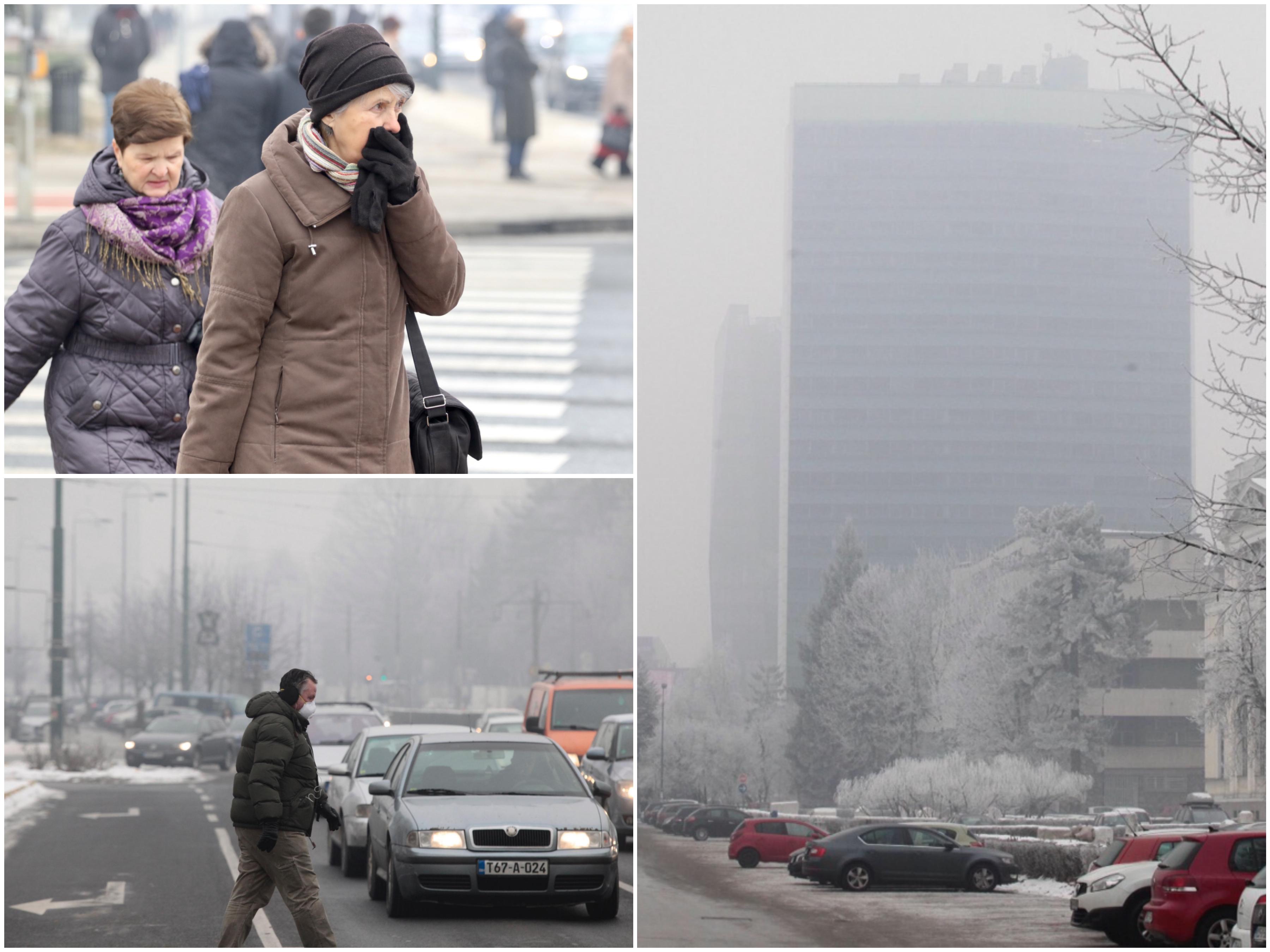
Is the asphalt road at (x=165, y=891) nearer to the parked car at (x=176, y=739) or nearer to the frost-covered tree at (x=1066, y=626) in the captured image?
the parked car at (x=176, y=739)

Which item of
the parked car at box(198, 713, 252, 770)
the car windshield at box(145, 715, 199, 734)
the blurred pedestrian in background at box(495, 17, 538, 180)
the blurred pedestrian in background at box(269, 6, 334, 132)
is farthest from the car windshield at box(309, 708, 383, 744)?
the blurred pedestrian in background at box(495, 17, 538, 180)

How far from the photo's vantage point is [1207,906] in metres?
7.53

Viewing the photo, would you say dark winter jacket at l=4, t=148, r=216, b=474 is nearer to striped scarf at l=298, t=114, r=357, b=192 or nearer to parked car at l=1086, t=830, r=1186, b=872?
striped scarf at l=298, t=114, r=357, b=192

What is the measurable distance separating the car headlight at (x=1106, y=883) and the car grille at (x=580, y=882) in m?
2.35

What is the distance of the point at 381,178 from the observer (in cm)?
500

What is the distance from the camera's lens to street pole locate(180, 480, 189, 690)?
282 inches

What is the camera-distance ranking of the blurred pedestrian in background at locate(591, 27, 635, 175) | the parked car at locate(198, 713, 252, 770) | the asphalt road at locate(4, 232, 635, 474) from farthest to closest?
the blurred pedestrian in background at locate(591, 27, 635, 175) → the asphalt road at locate(4, 232, 635, 474) → the parked car at locate(198, 713, 252, 770)

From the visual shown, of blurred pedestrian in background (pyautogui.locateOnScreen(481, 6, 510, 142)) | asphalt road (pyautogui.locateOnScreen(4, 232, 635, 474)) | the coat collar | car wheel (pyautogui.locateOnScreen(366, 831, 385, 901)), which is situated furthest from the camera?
blurred pedestrian in background (pyautogui.locateOnScreen(481, 6, 510, 142))

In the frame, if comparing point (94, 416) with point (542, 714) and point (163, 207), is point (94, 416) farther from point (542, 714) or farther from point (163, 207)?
point (542, 714)

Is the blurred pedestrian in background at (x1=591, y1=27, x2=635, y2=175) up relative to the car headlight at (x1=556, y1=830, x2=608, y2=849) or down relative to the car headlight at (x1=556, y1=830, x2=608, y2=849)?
up

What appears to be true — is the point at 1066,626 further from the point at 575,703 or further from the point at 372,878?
the point at 372,878

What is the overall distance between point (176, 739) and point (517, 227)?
1288cm

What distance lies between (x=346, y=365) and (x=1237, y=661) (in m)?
4.82

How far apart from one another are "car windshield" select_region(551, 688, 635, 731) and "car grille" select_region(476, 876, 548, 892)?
0.66m
